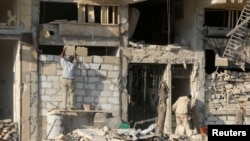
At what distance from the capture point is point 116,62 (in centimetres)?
2036

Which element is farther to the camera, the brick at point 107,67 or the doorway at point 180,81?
the doorway at point 180,81

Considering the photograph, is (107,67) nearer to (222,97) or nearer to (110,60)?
(110,60)

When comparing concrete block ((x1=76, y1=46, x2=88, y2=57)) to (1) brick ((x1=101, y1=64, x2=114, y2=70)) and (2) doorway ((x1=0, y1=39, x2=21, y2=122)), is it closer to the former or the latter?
(1) brick ((x1=101, y1=64, x2=114, y2=70))

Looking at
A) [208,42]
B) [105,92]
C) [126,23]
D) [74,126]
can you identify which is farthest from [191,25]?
[74,126]

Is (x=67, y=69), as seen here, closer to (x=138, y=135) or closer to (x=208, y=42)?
(x=138, y=135)

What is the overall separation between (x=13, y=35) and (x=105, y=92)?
3.81 metres

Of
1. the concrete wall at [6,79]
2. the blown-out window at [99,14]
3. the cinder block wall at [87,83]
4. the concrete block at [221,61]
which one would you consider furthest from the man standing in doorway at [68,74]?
the concrete block at [221,61]

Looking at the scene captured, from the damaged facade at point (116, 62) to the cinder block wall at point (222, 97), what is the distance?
0.13 ft

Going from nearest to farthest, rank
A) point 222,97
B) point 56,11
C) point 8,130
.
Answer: point 8,130, point 222,97, point 56,11

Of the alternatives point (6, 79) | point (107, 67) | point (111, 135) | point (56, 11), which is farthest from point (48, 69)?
point (111, 135)

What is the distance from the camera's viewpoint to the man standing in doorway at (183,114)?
2031 centimetres

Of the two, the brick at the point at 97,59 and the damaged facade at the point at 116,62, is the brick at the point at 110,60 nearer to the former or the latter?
the damaged facade at the point at 116,62

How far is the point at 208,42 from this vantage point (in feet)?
71.0

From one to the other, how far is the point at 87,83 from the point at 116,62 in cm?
133
